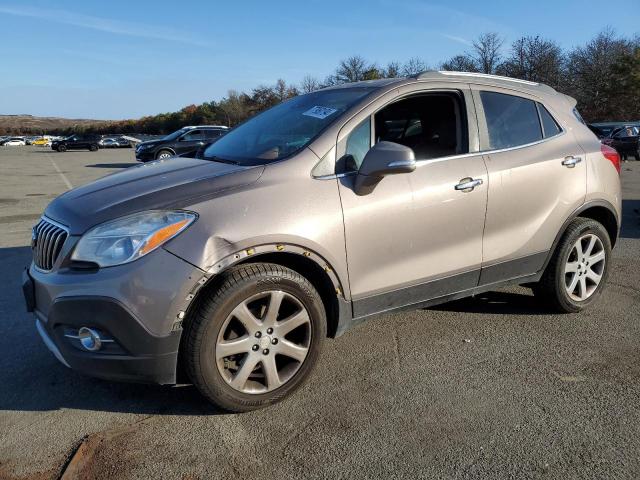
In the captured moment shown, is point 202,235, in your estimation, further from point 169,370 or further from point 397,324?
point 397,324

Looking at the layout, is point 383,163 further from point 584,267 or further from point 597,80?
point 597,80

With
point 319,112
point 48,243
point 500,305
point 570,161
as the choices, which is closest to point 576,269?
point 500,305

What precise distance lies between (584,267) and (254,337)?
9.56 ft

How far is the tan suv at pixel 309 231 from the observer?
2.61 meters

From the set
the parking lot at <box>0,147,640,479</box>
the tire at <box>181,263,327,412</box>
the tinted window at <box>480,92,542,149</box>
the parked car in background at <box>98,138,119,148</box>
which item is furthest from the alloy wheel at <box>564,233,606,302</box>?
the parked car in background at <box>98,138,119,148</box>

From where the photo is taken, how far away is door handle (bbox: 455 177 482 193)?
3432mm

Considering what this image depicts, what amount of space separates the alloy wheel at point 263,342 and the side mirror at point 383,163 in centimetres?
80

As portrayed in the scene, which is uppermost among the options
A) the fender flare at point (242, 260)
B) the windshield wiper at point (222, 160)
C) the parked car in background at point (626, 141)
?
the windshield wiper at point (222, 160)

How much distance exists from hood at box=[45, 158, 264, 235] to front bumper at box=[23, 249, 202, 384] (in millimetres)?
302

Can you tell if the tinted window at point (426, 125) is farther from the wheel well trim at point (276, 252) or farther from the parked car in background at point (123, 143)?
the parked car in background at point (123, 143)

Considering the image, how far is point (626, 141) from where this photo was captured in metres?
22.6

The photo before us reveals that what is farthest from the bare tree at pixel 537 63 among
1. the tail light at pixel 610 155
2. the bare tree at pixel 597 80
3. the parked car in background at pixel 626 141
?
the tail light at pixel 610 155

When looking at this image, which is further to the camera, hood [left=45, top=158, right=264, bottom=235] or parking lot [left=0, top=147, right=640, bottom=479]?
hood [left=45, top=158, right=264, bottom=235]

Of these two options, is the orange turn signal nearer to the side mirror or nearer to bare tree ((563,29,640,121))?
the side mirror
